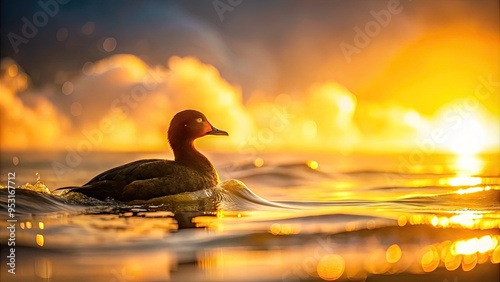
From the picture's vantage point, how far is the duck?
271 inches

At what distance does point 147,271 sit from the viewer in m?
4.32

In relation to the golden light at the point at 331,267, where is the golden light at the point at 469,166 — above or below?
above

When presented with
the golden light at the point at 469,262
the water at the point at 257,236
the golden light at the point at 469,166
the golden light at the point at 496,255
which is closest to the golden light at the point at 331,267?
the water at the point at 257,236

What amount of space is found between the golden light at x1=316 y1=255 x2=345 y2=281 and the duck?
2668mm

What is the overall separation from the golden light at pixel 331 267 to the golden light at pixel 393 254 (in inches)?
12.3

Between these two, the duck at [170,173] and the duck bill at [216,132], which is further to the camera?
the duck bill at [216,132]

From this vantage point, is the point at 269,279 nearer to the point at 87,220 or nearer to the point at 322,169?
the point at 87,220

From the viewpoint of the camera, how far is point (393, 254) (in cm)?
486

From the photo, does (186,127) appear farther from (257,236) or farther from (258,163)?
(258,163)

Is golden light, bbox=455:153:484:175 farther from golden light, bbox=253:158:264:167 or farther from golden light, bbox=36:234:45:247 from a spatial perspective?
golden light, bbox=36:234:45:247

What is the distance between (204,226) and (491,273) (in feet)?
7.34

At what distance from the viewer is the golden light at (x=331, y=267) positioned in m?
4.28

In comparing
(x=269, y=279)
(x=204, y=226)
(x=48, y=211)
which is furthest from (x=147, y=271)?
(x=48, y=211)

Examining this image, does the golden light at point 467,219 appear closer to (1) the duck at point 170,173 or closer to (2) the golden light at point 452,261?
(2) the golden light at point 452,261
